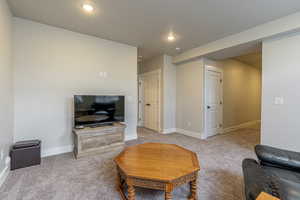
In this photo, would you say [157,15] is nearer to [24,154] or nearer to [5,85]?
[5,85]

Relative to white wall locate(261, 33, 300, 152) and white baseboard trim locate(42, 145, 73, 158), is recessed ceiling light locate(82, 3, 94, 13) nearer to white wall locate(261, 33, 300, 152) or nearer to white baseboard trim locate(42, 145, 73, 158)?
white baseboard trim locate(42, 145, 73, 158)

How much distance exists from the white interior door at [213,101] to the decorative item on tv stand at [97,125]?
2.54 m

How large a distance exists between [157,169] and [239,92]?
16.6ft

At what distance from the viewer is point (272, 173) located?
1.20 metres

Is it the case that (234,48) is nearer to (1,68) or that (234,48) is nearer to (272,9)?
(272,9)

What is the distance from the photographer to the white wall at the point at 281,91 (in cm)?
248

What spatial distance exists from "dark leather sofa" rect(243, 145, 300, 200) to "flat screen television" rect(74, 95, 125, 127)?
101 inches

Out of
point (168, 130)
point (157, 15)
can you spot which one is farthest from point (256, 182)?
point (168, 130)

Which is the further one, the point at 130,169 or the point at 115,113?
the point at 115,113

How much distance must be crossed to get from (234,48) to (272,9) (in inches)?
41.7

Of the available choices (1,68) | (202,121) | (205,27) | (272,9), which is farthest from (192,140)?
(1,68)

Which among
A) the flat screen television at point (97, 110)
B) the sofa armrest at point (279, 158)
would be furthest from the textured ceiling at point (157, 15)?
the sofa armrest at point (279, 158)

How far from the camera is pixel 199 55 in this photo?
12.5 feet

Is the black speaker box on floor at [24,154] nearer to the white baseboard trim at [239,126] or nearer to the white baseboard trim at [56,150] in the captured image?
the white baseboard trim at [56,150]
